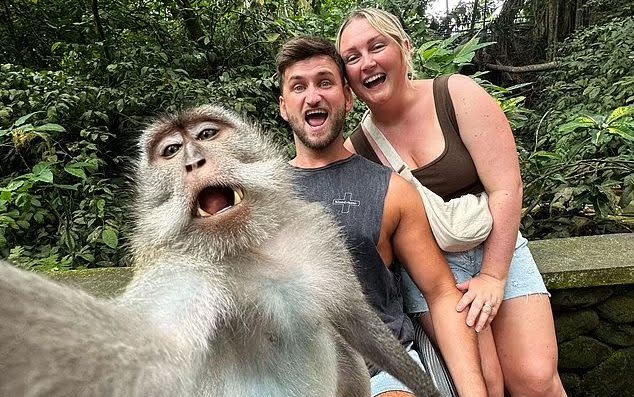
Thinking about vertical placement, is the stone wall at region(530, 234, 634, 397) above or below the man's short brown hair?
below

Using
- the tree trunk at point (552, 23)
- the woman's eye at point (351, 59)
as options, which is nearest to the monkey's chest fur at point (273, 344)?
the woman's eye at point (351, 59)

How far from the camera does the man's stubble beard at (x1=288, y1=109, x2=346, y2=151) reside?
7.30 ft

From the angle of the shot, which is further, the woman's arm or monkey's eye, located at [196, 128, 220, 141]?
the woman's arm

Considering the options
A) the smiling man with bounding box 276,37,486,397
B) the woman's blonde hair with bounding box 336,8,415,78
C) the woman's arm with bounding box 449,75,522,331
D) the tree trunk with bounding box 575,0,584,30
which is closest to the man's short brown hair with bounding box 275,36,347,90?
the smiling man with bounding box 276,37,486,397

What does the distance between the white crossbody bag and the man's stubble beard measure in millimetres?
300

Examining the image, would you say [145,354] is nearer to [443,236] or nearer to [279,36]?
[443,236]

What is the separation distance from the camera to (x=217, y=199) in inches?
66.2

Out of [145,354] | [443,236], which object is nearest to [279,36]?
[443,236]

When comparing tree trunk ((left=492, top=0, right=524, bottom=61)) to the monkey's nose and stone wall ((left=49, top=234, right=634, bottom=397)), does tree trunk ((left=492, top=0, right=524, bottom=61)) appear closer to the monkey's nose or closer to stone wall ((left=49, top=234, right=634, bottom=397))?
stone wall ((left=49, top=234, right=634, bottom=397))

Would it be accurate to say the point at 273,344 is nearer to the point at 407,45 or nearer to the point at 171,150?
the point at 171,150

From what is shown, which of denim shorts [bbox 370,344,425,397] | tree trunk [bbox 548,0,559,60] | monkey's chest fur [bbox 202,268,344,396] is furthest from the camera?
tree trunk [bbox 548,0,559,60]

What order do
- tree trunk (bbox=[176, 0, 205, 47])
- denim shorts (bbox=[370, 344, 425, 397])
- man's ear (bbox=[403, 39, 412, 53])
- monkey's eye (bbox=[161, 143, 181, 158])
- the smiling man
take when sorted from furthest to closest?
tree trunk (bbox=[176, 0, 205, 47]) → man's ear (bbox=[403, 39, 412, 53]) → the smiling man → denim shorts (bbox=[370, 344, 425, 397]) → monkey's eye (bbox=[161, 143, 181, 158])

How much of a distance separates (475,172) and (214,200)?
1.11 metres

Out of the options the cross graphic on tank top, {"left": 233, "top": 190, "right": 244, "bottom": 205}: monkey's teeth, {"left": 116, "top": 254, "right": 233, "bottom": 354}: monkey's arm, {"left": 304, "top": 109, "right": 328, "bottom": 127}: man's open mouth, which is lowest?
the cross graphic on tank top
